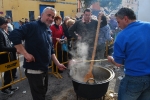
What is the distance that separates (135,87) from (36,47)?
1.72 meters

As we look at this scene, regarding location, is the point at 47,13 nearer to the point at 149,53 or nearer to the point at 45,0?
the point at 149,53

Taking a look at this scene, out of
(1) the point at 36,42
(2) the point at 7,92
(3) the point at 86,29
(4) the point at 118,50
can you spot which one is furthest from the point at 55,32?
(4) the point at 118,50

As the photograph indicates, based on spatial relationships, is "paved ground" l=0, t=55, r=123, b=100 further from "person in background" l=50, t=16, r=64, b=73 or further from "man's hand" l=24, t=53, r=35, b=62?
"man's hand" l=24, t=53, r=35, b=62

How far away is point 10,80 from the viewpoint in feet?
14.1

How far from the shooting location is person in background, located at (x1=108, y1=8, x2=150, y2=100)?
6.59 feet

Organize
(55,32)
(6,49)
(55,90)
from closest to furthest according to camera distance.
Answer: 1. (6,49)
2. (55,90)
3. (55,32)

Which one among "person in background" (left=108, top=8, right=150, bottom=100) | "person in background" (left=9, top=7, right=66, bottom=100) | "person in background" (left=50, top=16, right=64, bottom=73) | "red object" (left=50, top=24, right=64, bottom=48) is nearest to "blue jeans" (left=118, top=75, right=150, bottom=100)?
"person in background" (left=108, top=8, right=150, bottom=100)

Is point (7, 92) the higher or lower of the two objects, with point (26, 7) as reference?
lower

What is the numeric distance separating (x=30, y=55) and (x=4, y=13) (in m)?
16.5

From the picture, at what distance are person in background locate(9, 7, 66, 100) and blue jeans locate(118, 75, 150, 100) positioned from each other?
1441 millimetres

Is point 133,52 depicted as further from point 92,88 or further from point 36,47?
point 36,47

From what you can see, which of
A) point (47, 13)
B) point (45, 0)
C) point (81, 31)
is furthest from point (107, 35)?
point (45, 0)

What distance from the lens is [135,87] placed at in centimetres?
218

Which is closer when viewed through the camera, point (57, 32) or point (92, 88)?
point (92, 88)
